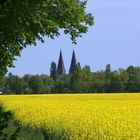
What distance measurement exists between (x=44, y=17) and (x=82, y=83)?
8902 centimetres

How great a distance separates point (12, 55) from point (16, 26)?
1123cm

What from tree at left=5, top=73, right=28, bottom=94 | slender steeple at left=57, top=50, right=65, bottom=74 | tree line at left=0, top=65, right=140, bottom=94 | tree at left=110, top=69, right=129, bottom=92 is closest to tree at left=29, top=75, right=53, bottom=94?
tree line at left=0, top=65, right=140, bottom=94

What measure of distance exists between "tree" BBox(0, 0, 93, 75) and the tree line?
66094mm

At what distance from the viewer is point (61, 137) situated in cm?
1708

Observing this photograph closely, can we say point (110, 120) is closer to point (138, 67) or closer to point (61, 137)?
point (61, 137)

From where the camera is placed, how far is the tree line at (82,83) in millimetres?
92250

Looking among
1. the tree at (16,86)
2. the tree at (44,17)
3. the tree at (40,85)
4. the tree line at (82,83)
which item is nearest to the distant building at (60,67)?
the tree line at (82,83)

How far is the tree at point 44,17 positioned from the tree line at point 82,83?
217 feet

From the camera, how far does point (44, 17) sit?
1591 cm

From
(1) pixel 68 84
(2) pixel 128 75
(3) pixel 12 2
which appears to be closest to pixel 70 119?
(3) pixel 12 2

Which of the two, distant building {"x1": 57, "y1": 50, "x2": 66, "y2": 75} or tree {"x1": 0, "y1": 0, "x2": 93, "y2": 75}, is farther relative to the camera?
distant building {"x1": 57, "y1": 50, "x2": 66, "y2": 75}

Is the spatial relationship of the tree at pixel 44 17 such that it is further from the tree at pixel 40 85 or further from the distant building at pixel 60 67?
the distant building at pixel 60 67

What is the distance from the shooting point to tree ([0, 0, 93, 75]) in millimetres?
14267

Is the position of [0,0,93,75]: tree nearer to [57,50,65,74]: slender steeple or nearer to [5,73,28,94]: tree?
[5,73,28,94]: tree
